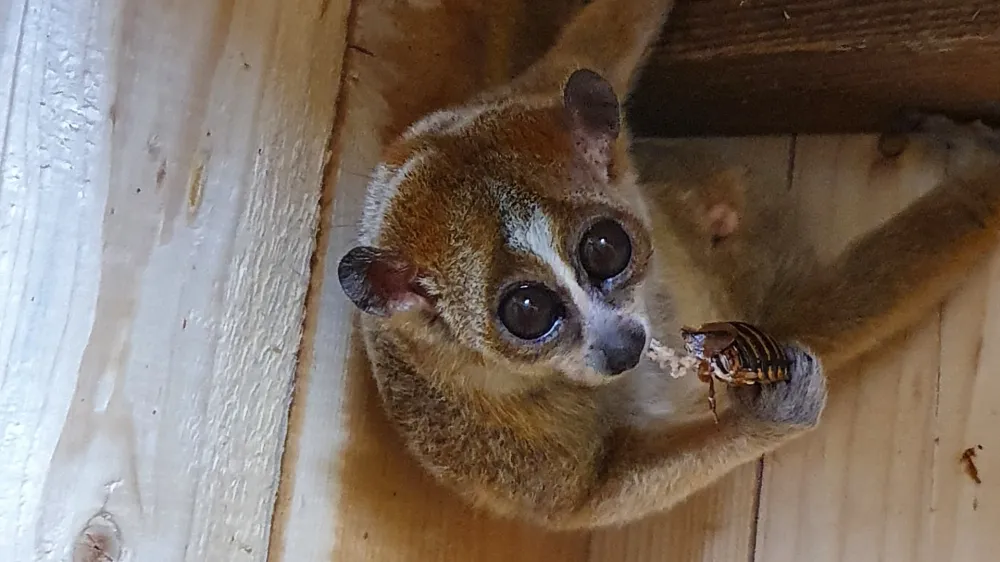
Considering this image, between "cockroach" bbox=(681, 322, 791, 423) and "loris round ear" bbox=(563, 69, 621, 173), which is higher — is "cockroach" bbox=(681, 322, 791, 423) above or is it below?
below

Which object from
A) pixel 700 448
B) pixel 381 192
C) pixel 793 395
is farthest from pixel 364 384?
pixel 793 395

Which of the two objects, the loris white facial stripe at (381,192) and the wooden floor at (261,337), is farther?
the loris white facial stripe at (381,192)

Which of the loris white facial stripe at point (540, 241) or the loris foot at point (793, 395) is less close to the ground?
the loris white facial stripe at point (540, 241)

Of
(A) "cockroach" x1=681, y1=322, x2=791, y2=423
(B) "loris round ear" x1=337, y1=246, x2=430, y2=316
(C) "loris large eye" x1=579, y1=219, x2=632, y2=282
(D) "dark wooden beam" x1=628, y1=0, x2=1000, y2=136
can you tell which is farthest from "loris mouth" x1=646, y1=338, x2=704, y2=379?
→ (D) "dark wooden beam" x1=628, y1=0, x2=1000, y2=136

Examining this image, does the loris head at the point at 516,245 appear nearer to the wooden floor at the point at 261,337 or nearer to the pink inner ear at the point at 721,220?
the wooden floor at the point at 261,337

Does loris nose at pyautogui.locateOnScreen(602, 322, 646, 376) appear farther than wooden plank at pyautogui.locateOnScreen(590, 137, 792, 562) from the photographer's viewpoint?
No

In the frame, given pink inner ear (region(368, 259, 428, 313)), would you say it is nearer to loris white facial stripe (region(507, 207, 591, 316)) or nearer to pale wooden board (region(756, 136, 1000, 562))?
loris white facial stripe (region(507, 207, 591, 316))

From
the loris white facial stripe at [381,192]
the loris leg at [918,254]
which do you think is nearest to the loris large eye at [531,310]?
the loris white facial stripe at [381,192]
